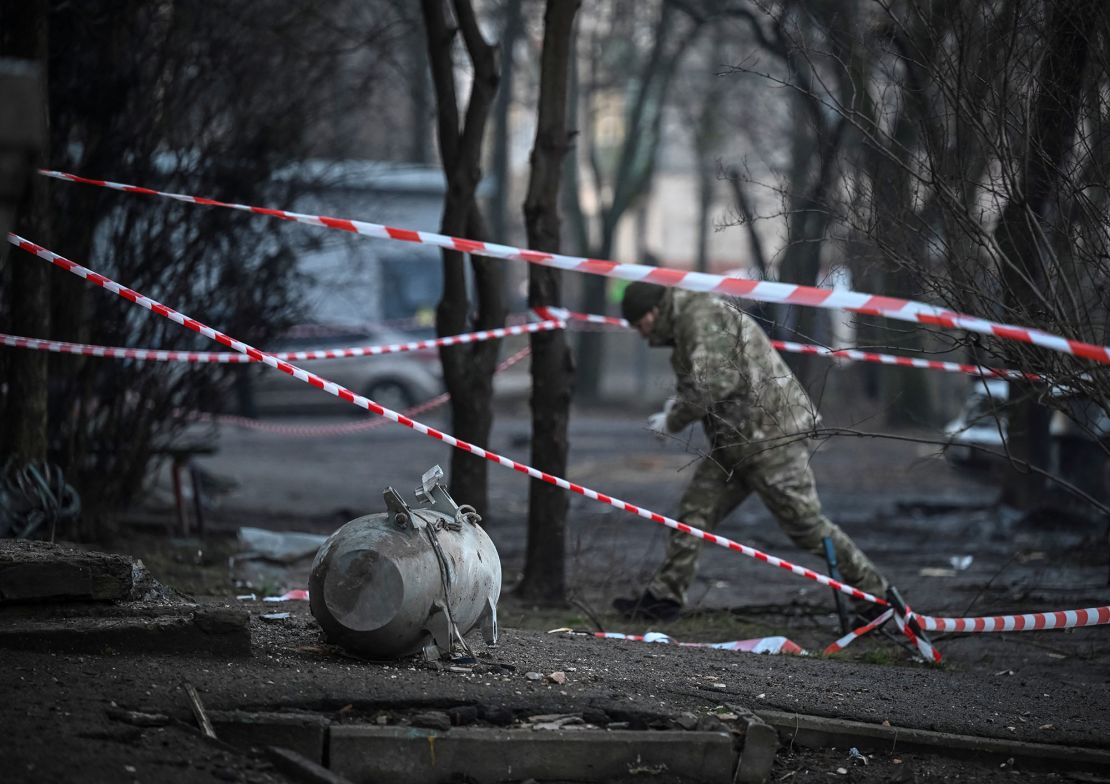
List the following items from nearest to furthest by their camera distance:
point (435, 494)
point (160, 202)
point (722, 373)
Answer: point (435, 494), point (722, 373), point (160, 202)

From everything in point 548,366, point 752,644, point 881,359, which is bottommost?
point 752,644

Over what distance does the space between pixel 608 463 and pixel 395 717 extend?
11.3 meters

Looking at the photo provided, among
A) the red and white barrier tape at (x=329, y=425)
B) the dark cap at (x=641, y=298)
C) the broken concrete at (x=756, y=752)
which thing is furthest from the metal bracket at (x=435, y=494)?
the red and white barrier tape at (x=329, y=425)

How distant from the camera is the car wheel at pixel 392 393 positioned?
20.8 metres

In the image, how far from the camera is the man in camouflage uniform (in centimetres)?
677

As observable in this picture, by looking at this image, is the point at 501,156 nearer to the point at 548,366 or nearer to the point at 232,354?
the point at 548,366

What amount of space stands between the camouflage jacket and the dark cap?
65 mm

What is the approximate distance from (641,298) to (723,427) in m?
0.86

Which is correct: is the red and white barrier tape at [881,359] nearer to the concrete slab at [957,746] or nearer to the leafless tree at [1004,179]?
the leafless tree at [1004,179]

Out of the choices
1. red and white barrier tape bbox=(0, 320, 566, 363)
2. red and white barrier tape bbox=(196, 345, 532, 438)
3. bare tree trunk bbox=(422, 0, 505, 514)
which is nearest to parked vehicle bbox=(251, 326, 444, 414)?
red and white barrier tape bbox=(196, 345, 532, 438)

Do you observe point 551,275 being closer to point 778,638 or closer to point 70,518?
point 778,638

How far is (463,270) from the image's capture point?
8062 millimetres

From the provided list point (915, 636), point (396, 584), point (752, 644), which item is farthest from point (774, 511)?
point (396, 584)

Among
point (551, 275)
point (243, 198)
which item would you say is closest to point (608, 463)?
point (243, 198)
